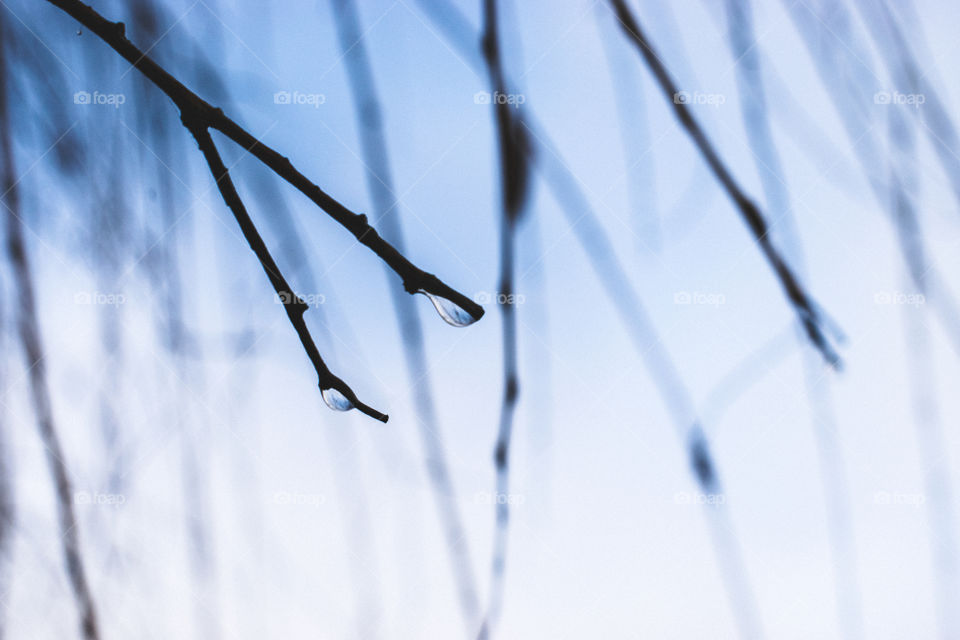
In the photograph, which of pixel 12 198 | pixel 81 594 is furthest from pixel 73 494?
pixel 12 198

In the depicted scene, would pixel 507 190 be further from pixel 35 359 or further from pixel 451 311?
pixel 35 359

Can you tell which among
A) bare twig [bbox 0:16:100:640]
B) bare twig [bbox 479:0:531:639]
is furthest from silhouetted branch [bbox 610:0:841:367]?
bare twig [bbox 0:16:100:640]

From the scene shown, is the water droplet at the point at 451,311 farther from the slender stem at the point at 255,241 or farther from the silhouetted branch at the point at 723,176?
the silhouetted branch at the point at 723,176

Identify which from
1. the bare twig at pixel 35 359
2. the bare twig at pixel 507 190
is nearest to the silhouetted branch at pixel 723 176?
the bare twig at pixel 507 190

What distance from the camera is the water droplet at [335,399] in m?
0.34

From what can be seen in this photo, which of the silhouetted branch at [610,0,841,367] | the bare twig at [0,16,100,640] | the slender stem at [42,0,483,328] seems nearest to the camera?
the slender stem at [42,0,483,328]

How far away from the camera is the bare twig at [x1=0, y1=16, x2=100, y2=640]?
523mm

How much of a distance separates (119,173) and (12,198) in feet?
0.35

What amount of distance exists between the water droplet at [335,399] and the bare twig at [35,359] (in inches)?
13.7

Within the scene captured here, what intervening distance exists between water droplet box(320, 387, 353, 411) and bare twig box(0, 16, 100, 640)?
35 centimetres

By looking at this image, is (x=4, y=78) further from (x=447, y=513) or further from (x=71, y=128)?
(x=447, y=513)

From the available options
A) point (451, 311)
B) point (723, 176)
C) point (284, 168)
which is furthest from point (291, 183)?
point (723, 176)

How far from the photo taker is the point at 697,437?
1.85 feet

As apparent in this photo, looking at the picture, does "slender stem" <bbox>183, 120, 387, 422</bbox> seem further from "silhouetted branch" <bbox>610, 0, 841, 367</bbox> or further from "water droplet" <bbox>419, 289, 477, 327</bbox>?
"silhouetted branch" <bbox>610, 0, 841, 367</bbox>
